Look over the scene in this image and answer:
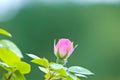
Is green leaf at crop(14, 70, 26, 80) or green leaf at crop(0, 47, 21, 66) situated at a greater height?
green leaf at crop(0, 47, 21, 66)

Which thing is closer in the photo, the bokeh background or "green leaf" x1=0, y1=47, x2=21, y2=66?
"green leaf" x1=0, y1=47, x2=21, y2=66

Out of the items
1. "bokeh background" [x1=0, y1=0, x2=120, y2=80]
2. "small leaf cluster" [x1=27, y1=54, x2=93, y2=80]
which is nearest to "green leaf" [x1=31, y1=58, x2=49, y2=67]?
"small leaf cluster" [x1=27, y1=54, x2=93, y2=80]

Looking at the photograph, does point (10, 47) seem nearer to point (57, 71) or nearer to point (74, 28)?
point (57, 71)

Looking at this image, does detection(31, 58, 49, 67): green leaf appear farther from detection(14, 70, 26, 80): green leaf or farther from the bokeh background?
the bokeh background

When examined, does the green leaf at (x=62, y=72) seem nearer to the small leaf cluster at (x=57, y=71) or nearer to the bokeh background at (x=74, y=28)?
the small leaf cluster at (x=57, y=71)

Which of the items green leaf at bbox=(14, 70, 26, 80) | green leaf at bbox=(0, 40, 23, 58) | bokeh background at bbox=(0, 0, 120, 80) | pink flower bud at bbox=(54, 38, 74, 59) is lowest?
green leaf at bbox=(14, 70, 26, 80)

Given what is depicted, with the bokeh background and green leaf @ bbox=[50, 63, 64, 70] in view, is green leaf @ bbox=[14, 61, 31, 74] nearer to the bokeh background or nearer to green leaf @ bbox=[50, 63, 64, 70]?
green leaf @ bbox=[50, 63, 64, 70]

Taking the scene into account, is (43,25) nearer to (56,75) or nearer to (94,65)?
(94,65)
